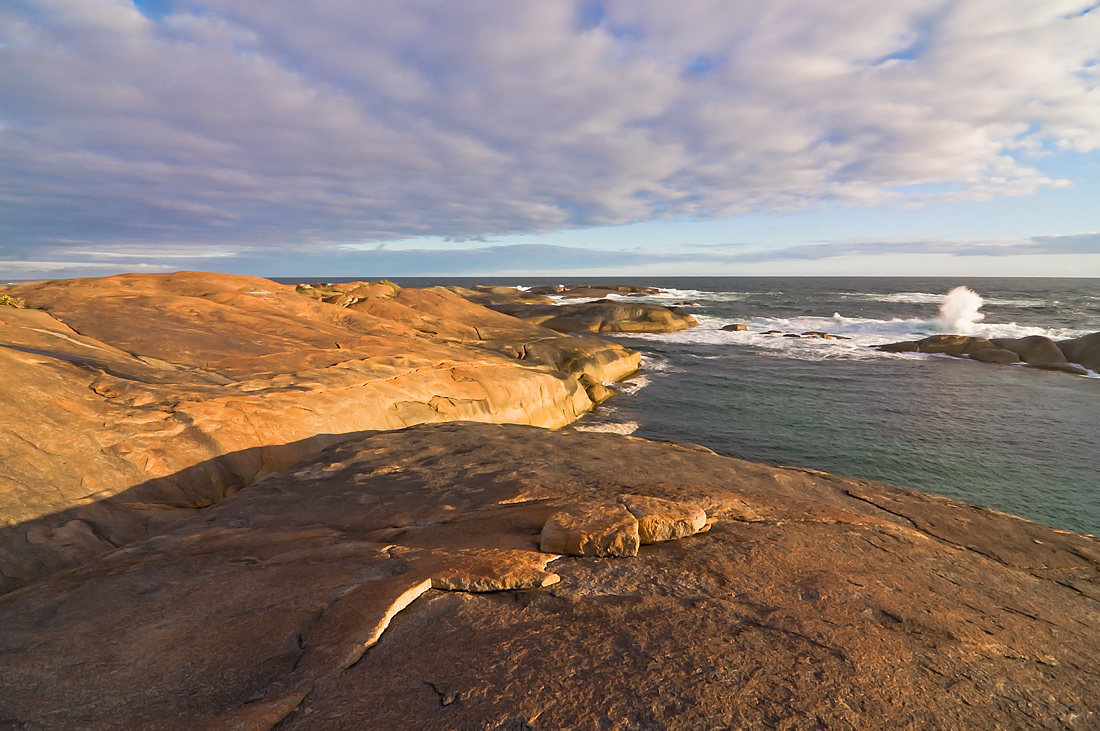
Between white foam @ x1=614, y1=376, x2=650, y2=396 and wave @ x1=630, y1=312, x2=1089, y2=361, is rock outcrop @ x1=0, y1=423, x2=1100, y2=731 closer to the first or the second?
white foam @ x1=614, y1=376, x2=650, y2=396

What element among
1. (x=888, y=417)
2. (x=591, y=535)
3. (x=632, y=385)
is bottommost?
(x=888, y=417)

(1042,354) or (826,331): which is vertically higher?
(1042,354)

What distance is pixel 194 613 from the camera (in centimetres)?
356

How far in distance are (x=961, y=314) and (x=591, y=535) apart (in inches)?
2222

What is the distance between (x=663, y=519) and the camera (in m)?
4.48

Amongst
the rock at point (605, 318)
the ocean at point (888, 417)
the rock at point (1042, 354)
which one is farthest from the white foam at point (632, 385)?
the rock at point (1042, 354)

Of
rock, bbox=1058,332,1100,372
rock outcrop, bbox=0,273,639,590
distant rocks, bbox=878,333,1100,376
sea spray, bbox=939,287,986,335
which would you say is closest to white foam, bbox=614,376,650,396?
rock outcrop, bbox=0,273,639,590

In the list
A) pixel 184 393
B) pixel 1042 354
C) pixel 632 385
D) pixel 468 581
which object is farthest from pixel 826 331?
pixel 468 581

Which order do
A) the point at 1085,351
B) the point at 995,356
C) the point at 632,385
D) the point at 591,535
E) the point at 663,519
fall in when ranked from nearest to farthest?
1. the point at 591,535
2. the point at 663,519
3. the point at 632,385
4. the point at 1085,351
5. the point at 995,356

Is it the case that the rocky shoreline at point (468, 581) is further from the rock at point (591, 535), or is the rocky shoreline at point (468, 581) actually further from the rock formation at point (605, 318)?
the rock formation at point (605, 318)

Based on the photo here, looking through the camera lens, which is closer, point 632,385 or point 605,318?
point 632,385

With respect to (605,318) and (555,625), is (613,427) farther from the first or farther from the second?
(605,318)

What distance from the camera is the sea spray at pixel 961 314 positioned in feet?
137

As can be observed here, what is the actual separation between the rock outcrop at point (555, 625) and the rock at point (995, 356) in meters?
26.7
